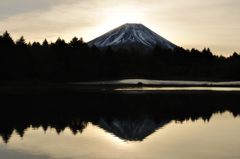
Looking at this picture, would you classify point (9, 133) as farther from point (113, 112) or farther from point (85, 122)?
point (113, 112)

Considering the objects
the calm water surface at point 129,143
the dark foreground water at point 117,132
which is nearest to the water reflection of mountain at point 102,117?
the dark foreground water at point 117,132

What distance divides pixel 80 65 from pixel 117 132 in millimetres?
113047

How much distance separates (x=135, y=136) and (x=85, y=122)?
7.32 metres

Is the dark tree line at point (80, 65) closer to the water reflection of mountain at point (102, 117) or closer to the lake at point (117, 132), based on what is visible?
the water reflection of mountain at point (102, 117)

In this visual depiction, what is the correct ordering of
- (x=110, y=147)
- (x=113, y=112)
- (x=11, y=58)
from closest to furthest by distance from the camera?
(x=110, y=147) < (x=113, y=112) < (x=11, y=58)

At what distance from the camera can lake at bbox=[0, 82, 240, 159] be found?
20922mm

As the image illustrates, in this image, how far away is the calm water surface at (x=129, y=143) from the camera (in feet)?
66.8

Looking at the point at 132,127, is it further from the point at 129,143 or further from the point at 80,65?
the point at 80,65

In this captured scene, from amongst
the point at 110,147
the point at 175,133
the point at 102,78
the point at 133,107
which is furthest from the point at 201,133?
the point at 102,78

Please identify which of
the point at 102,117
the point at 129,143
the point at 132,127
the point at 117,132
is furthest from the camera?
the point at 102,117

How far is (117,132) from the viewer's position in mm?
28688

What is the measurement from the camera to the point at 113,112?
40.7 m

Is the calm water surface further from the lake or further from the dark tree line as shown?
the dark tree line

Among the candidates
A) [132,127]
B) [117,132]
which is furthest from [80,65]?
[117,132]
